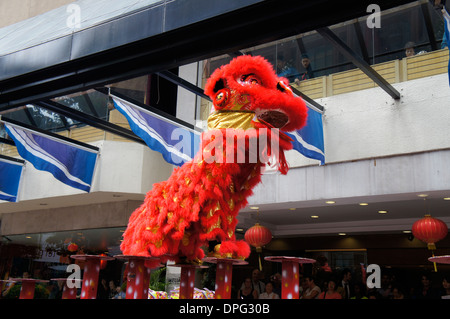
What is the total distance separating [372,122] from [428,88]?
0.88 meters

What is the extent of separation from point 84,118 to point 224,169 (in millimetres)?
4224

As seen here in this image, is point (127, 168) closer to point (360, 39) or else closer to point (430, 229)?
point (360, 39)

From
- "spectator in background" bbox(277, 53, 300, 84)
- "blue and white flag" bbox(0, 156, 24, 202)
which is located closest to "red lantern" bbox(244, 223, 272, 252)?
"spectator in background" bbox(277, 53, 300, 84)

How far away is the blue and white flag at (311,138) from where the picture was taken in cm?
638

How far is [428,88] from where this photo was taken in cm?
661

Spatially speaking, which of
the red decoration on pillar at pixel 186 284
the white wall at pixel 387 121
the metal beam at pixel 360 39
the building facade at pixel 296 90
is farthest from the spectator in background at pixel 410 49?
the red decoration on pillar at pixel 186 284

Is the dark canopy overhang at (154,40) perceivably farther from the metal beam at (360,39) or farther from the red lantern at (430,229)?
the red lantern at (430,229)

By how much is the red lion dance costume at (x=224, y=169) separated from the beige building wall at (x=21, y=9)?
636cm

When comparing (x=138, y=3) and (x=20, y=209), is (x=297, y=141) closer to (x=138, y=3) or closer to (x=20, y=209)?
(x=138, y=3)

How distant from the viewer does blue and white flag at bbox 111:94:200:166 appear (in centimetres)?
630

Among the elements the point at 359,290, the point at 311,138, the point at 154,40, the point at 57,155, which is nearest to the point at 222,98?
the point at 154,40

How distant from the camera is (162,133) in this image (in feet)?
21.9

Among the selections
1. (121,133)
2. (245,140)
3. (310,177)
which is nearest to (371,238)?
(310,177)

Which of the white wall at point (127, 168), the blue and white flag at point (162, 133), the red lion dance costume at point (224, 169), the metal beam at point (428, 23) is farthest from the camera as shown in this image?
the white wall at point (127, 168)
